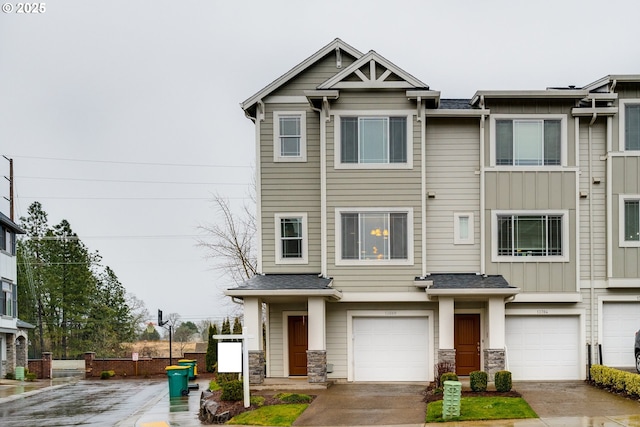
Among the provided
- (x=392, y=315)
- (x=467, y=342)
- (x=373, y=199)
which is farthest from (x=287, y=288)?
(x=467, y=342)

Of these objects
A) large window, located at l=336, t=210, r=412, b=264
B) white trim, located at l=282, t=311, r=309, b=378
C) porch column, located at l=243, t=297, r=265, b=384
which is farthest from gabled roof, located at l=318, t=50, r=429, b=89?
white trim, located at l=282, t=311, r=309, b=378

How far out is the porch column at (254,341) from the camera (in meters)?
21.9

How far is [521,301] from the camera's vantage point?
907 inches

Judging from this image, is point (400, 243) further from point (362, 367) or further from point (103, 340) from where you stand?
point (103, 340)

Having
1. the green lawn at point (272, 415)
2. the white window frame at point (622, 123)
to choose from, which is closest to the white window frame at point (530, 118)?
the white window frame at point (622, 123)

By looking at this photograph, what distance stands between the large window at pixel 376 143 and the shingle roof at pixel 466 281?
366cm

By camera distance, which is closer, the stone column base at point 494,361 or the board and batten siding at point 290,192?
the stone column base at point 494,361

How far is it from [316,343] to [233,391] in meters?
2.93

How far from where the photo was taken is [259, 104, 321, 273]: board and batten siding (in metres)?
23.6

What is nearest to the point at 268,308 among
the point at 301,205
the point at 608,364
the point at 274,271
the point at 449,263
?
the point at 274,271

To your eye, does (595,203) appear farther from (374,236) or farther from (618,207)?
(374,236)

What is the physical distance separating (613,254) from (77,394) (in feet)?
67.6

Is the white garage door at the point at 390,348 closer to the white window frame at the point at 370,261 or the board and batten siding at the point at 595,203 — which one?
the white window frame at the point at 370,261

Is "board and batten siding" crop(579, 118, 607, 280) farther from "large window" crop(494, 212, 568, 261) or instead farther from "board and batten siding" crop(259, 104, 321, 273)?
"board and batten siding" crop(259, 104, 321, 273)
